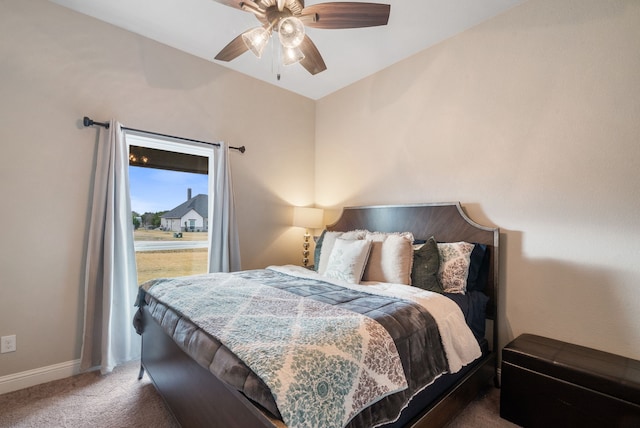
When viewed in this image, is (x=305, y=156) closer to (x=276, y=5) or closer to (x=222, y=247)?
(x=222, y=247)

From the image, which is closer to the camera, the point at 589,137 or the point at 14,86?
the point at 589,137

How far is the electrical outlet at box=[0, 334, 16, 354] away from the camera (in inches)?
81.0

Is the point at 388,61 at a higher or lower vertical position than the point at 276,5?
higher

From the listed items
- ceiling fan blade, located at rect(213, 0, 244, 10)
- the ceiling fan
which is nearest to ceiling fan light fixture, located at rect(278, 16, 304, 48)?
the ceiling fan

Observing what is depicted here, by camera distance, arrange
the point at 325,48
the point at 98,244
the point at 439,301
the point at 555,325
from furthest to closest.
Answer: the point at 325,48
the point at 98,244
the point at 555,325
the point at 439,301

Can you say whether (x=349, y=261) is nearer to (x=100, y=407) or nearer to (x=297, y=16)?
(x=297, y=16)

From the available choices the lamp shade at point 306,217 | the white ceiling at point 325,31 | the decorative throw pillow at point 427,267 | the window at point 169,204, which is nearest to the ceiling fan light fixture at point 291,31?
the white ceiling at point 325,31

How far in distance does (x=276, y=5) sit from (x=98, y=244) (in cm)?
221

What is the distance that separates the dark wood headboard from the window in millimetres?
1673

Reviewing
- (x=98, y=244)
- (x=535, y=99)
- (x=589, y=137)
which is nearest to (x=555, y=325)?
(x=589, y=137)

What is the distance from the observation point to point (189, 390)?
1.48 meters

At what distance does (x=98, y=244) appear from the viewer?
2338 mm

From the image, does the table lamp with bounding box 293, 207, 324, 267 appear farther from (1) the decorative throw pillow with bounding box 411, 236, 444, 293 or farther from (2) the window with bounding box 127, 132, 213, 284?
(1) the decorative throw pillow with bounding box 411, 236, 444, 293

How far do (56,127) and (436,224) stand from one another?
126 inches
